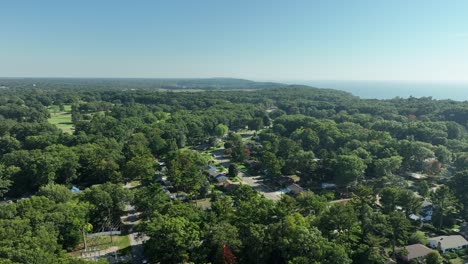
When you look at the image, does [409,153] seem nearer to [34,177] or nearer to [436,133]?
[436,133]

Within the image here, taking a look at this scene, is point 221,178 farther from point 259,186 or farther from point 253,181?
point 259,186

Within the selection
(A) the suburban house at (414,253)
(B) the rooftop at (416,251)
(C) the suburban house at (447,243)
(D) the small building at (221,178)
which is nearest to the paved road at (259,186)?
(D) the small building at (221,178)

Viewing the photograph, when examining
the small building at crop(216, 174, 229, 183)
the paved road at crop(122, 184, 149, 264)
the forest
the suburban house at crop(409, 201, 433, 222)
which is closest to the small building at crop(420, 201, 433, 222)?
the suburban house at crop(409, 201, 433, 222)

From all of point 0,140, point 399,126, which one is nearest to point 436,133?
point 399,126

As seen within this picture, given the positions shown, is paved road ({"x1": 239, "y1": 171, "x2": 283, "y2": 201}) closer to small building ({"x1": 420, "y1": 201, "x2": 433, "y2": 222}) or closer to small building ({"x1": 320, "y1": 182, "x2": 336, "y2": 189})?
small building ({"x1": 320, "y1": 182, "x2": 336, "y2": 189})

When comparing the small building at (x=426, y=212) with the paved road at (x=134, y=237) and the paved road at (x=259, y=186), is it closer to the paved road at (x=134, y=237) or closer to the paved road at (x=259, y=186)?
the paved road at (x=259, y=186)
